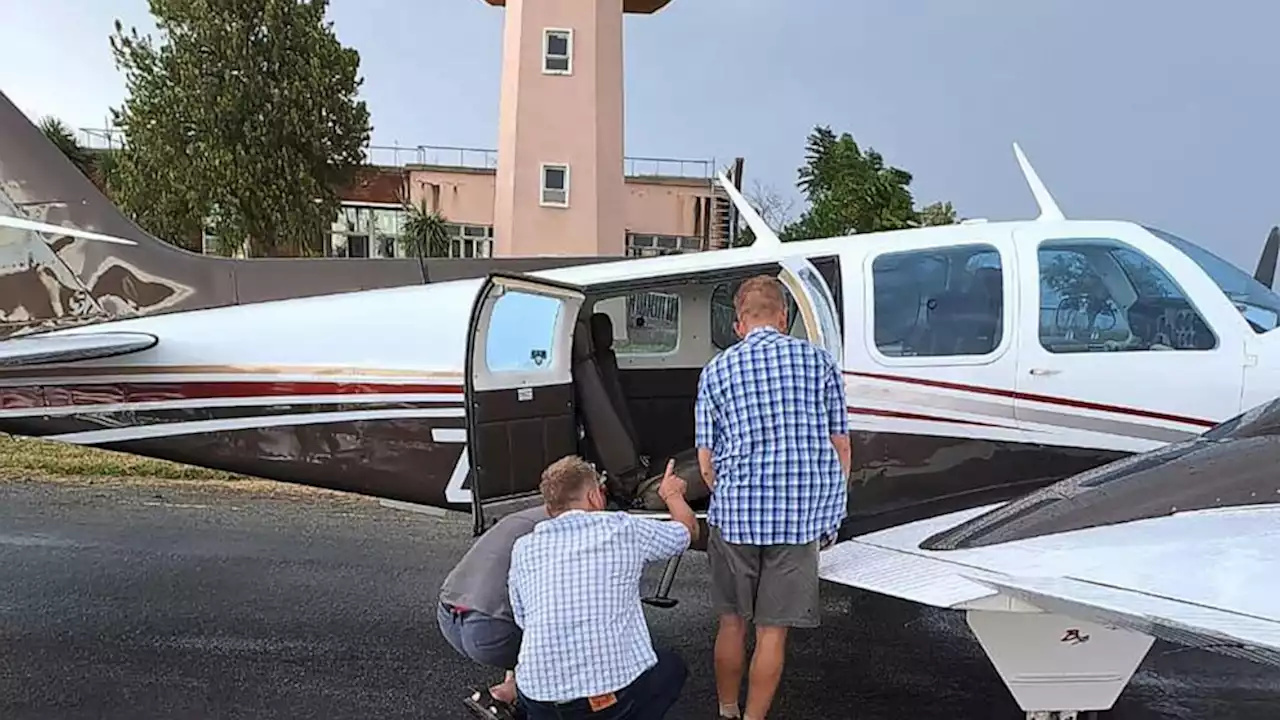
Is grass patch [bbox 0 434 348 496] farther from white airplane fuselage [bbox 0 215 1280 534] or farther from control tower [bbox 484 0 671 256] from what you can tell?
control tower [bbox 484 0 671 256]

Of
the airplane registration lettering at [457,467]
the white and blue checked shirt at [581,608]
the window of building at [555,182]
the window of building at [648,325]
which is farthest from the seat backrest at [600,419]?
the window of building at [555,182]

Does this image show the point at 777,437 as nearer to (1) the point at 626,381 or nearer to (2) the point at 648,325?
(1) the point at 626,381

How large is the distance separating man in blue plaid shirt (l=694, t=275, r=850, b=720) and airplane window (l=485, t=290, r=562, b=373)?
4.77ft

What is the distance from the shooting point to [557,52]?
21781 millimetres

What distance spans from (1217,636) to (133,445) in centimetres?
480

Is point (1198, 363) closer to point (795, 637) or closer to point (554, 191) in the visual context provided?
point (795, 637)

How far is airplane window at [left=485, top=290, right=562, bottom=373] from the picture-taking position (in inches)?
194

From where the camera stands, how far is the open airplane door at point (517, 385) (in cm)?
464

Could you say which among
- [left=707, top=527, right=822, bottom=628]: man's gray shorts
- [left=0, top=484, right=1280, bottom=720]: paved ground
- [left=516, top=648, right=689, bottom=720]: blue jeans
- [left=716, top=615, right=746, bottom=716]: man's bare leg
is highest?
[left=707, top=527, right=822, bottom=628]: man's gray shorts

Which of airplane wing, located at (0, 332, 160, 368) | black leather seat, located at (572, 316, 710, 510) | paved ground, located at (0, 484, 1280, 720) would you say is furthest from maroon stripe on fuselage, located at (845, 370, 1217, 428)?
airplane wing, located at (0, 332, 160, 368)

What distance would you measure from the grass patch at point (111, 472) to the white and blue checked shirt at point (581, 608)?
7004 millimetres

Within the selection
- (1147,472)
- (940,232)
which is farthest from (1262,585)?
(940,232)

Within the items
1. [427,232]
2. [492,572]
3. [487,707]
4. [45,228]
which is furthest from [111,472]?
[427,232]

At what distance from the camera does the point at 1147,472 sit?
3.94 m
